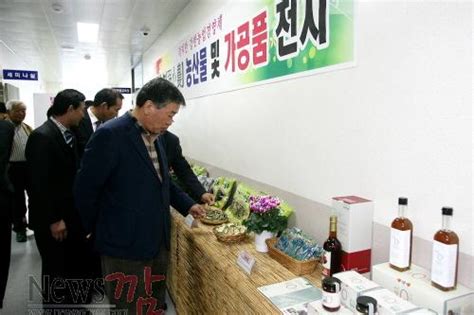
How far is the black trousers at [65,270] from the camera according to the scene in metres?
2.39

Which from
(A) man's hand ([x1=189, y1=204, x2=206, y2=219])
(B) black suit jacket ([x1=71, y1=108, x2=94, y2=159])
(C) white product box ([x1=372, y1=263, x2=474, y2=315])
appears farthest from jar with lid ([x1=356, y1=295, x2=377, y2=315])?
(B) black suit jacket ([x1=71, y1=108, x2=94, y2=159])

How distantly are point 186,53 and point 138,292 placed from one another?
2822 mm

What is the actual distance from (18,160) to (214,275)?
11.1 feet

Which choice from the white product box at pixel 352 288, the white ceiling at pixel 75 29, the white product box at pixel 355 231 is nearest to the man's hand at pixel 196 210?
the white product box at pixel 355 231

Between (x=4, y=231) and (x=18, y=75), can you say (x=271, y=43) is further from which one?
(x=18, y=75)

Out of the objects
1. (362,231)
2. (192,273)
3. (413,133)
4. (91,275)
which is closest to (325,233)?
(362,231)

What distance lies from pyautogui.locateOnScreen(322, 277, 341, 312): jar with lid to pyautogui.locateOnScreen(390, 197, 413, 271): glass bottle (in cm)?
26

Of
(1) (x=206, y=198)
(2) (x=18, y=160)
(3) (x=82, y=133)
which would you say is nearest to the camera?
(1) (x=206, y=198)

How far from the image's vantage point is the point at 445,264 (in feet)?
3.49

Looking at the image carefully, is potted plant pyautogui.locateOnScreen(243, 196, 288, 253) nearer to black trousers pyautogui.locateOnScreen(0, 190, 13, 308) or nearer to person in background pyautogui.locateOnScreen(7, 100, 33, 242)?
black trousers pyautogui.locateOnScreen(0, 190, 13, 308)

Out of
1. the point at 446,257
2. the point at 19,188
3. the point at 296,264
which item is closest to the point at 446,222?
the point at 446,257

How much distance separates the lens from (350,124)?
155cm

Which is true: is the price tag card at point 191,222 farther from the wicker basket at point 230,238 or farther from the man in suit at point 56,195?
the man in suit at point 56,195

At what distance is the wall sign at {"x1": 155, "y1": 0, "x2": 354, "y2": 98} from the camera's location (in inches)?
62.7
